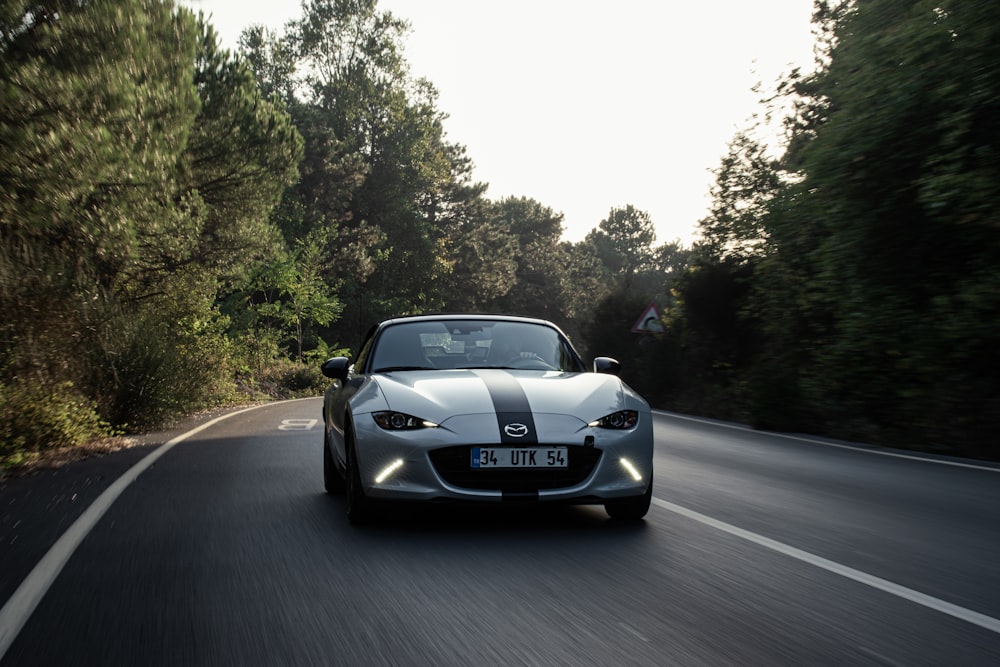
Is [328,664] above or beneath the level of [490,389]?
beneath

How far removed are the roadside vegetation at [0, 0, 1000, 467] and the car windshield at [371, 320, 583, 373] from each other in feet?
17.3

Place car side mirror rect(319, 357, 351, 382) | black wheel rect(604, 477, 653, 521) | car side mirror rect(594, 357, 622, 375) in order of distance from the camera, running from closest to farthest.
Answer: black wheel rect(604, 477, 653, 521), car side mirror rect(594, 357, 622, 375), car side mirror rect(319, 357, 351, 382)

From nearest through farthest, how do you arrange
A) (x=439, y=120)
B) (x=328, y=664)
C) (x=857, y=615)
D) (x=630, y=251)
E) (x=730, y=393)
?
(x=328, y=664), (x=857, y=615), (x=730, y=393), (x=439, y=120), (x=630, y=251)

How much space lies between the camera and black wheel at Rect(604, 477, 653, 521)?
6.99 metres

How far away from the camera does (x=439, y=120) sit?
65.8m

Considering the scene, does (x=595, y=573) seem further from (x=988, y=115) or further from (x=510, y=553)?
(x=988, y=115)

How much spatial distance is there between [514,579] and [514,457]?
1.19m

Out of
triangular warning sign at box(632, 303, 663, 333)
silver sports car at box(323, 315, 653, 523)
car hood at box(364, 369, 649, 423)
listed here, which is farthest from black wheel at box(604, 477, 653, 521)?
triangular warning sign at box(632, 303, 663, 333)

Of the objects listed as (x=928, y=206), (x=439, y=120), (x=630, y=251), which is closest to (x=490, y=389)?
(x=928, y=206)

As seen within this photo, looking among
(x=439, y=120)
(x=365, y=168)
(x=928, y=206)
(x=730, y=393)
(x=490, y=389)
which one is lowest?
(x=730, y=393)

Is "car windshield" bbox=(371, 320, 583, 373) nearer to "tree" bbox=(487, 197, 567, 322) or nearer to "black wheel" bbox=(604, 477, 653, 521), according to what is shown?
"black wheel" bbox=(604, 477, 653, 521)

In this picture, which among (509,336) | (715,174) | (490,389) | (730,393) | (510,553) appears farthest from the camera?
(715,174)

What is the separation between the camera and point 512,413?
6.58 m

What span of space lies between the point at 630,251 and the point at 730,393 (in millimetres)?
127166
